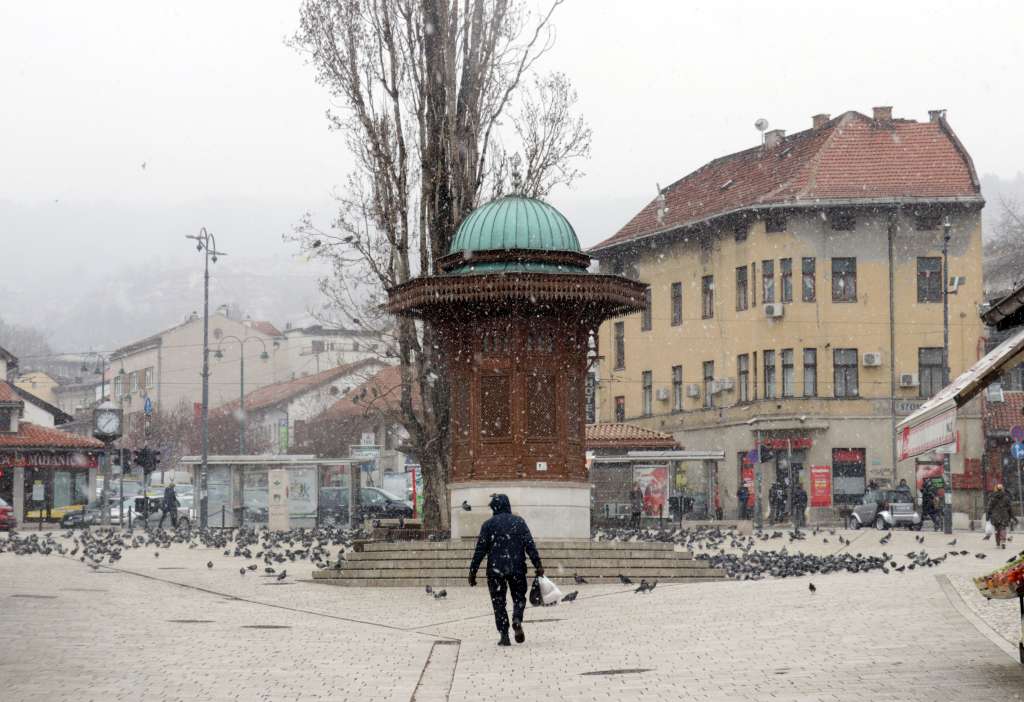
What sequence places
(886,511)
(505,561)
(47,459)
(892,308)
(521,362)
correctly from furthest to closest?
(47,459) → (892,308) → (886,511) → (521,362) → (505,561)

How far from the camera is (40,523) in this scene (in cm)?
5506

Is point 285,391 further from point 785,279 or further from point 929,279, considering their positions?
point 929,279

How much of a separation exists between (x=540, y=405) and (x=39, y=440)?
1576 inches

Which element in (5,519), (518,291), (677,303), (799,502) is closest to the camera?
(518,291)

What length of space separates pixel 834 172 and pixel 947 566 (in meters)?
30.0

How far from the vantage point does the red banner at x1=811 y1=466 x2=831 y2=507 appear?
53.1 metres

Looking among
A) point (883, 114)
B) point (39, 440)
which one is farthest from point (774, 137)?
point (39, 440)

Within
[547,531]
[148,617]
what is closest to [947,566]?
[547,531]

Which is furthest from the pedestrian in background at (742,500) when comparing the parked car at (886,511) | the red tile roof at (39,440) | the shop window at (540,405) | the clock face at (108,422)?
the red tile roof at (39,440)

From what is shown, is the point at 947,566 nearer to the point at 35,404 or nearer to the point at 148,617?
the point at 148,617

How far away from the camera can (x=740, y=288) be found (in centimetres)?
5728

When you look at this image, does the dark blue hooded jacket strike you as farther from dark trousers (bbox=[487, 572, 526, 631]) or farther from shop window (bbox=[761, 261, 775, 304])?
shop window (bbox=[761, 261, 775, 304])

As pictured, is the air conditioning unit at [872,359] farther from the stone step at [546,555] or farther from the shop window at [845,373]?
the stone step at [546,555]

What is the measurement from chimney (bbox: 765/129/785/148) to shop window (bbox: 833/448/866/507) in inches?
535
